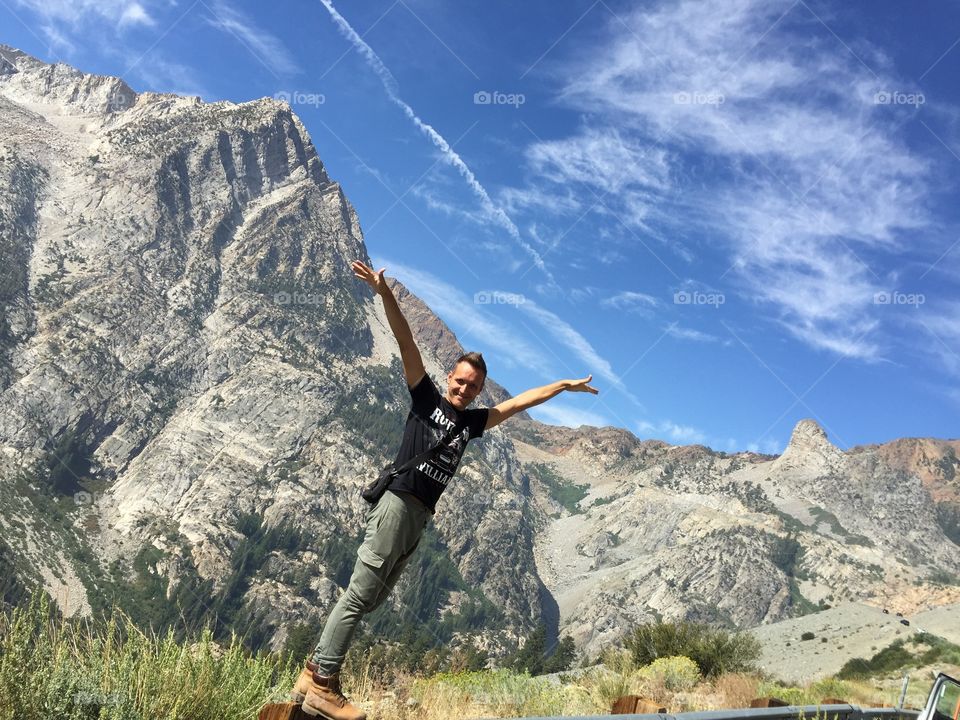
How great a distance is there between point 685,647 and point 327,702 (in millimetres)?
24895

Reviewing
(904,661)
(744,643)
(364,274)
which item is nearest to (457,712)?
(364,274)

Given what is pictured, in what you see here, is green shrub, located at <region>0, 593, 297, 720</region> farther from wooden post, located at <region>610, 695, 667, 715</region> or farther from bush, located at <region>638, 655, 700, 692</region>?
bush, located at <region>638, 655, 700, 692</region>

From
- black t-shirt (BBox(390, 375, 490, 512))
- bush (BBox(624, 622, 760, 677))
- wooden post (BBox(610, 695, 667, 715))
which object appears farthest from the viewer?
bush (BBox(624, 622, 760, 677))

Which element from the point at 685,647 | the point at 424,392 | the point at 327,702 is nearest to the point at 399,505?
the point at 424,392

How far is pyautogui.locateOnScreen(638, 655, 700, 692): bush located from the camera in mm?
15391

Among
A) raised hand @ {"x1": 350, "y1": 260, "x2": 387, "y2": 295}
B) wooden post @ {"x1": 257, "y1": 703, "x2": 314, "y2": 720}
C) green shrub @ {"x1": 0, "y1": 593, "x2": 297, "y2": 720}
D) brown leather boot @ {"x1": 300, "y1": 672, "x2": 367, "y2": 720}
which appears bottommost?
green shrub @ {"x1": 0, "y1": 593, "x2": 297, "y2": 720}

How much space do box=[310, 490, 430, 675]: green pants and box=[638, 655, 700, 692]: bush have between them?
11.4m

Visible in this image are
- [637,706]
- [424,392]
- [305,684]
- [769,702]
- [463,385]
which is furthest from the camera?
[769,702]

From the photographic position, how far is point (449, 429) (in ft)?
16.6

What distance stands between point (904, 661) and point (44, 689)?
155 feet

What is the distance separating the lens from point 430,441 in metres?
4.95

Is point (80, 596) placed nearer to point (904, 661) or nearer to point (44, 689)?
point (904, 661)

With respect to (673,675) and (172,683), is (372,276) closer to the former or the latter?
(172,683)

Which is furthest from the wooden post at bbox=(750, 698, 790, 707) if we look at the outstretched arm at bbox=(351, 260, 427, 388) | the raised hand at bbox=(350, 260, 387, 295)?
the raised hand at bbox=(350, 260, 387, 295)
